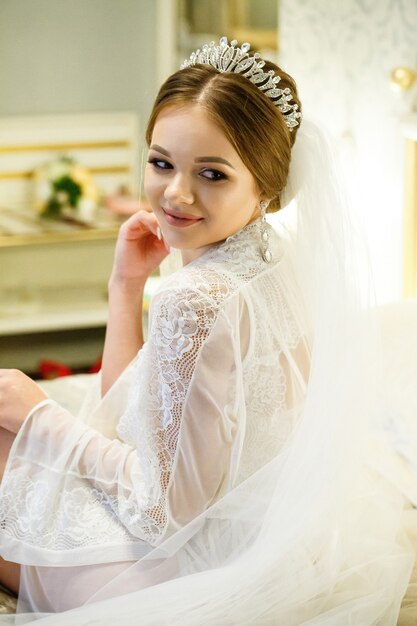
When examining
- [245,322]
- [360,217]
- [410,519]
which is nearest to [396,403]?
[410,519]

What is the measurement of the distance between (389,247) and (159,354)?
1.74 metres

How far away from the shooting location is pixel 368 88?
3000 millimetres

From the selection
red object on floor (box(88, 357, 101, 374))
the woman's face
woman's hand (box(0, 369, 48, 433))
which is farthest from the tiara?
red object on floor (box(88, 357, 101, 374))

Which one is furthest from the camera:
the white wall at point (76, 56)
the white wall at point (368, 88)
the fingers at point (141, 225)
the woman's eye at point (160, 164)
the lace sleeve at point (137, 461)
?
the white wall at point (76, 56)

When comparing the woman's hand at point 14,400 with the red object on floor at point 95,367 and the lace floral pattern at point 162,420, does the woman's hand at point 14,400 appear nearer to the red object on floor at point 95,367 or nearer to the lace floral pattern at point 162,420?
the lace floral pattern at point 162,420

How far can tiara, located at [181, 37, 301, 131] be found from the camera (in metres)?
1.46

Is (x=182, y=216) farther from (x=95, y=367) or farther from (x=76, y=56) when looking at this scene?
(x=76, y=56)

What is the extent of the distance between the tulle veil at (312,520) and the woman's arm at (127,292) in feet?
1.12

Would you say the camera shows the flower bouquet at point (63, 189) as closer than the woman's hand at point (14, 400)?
No

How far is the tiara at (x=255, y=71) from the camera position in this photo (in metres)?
1.46

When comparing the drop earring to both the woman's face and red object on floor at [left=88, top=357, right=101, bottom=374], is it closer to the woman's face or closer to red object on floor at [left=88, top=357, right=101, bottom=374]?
the woman's face

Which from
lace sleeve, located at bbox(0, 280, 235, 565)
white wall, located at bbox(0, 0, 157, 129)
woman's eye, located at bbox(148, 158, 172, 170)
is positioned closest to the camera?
lace sleeve, located at bbox(0, 280, 235, 565)

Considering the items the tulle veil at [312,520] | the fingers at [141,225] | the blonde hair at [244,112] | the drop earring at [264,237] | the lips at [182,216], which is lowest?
the tulle veil at [312,520]

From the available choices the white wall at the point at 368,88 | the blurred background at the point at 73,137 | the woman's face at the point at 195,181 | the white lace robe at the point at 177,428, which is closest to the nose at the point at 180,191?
the woman's face at the point at 195,181
